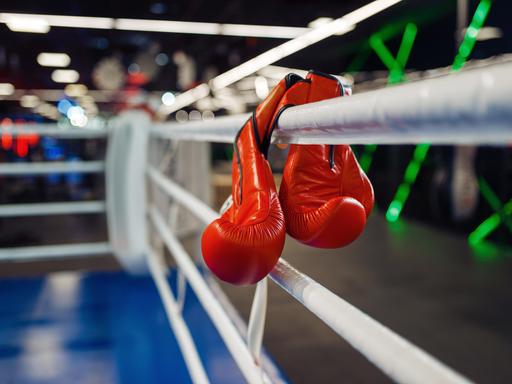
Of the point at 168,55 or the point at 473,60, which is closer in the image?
the point at 473,60

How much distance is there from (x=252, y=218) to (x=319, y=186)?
13cm

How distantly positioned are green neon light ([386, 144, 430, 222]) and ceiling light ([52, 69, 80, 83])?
38.1ft

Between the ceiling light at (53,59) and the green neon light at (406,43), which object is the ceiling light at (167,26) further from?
the ceiling light at (53,59)

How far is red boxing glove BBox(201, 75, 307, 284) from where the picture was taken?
64 centimetres

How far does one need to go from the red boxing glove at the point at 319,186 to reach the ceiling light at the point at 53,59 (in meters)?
12.1

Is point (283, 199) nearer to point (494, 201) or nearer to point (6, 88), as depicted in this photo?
point (494, 201)

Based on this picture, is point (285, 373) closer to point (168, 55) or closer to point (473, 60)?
point (473, 60)

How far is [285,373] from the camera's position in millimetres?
1728

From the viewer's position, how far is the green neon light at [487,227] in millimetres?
4438

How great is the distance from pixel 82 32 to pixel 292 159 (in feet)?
31.3

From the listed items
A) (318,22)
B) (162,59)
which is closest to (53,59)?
(162,59)

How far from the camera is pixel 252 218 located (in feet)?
2.18

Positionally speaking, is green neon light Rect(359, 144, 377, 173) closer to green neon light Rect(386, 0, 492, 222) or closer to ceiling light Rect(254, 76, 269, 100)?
green neon light Rect(386, 0, 492, 222)

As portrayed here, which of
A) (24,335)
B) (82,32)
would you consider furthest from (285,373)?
(82,32)
